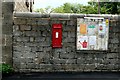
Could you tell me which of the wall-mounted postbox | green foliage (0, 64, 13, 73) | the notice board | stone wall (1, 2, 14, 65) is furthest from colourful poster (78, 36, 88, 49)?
green foliage (0, 64, 13, 73)

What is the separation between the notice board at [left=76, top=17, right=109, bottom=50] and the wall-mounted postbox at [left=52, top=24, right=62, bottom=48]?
1.78ft

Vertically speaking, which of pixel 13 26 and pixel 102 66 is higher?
pixel 13 26

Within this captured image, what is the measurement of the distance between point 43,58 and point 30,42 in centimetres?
63

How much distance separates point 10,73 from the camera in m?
8.16

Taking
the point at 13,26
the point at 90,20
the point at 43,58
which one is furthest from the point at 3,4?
the point at 90,20

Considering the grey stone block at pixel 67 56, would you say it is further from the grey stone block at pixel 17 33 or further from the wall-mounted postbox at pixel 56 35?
the grey stone block at pixel 17 33

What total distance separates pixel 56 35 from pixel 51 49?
0.47 metres

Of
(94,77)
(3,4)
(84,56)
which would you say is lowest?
(94,77)

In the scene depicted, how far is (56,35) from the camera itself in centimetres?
826

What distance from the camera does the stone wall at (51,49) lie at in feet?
27.0

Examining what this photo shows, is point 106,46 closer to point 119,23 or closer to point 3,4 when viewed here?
point 119,23

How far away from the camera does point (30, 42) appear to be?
27.3 ft

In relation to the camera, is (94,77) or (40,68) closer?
(94,77)

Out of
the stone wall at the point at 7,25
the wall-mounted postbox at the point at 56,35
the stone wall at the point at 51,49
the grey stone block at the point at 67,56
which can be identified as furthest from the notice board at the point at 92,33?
the stone wall at the point at 7,25
